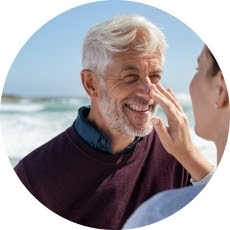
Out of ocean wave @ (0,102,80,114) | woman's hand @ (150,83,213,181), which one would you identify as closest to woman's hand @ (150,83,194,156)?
woman's hand @ (150,83,213,181)

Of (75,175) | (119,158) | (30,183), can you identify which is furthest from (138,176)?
(30,183)

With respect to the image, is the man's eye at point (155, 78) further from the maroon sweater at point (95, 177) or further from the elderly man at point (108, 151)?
the maroon sweater at point (95, 177)

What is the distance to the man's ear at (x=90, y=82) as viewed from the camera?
4.99ft

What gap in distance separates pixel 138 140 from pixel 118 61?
254mm

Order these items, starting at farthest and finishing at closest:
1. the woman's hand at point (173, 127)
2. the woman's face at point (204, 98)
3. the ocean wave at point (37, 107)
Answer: the ocean wave at point (37, 107)
the woman's hand at point (173, 127)
the woman's face at point (204, 98)

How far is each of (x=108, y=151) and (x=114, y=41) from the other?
1.09 feet

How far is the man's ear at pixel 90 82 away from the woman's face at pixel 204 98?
34 cm

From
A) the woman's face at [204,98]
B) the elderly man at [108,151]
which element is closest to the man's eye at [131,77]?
the elderly man at [108,151]

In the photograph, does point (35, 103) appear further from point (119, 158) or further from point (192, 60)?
point (192, 60)

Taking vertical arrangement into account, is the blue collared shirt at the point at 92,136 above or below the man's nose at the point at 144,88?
below

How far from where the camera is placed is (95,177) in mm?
1498

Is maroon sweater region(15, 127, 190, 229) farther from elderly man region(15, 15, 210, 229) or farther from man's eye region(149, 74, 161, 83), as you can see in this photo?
man's eye region(149, 74, 161, 83)

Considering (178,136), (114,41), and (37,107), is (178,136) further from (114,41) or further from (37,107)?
(37,107)

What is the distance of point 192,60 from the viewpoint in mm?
1567
